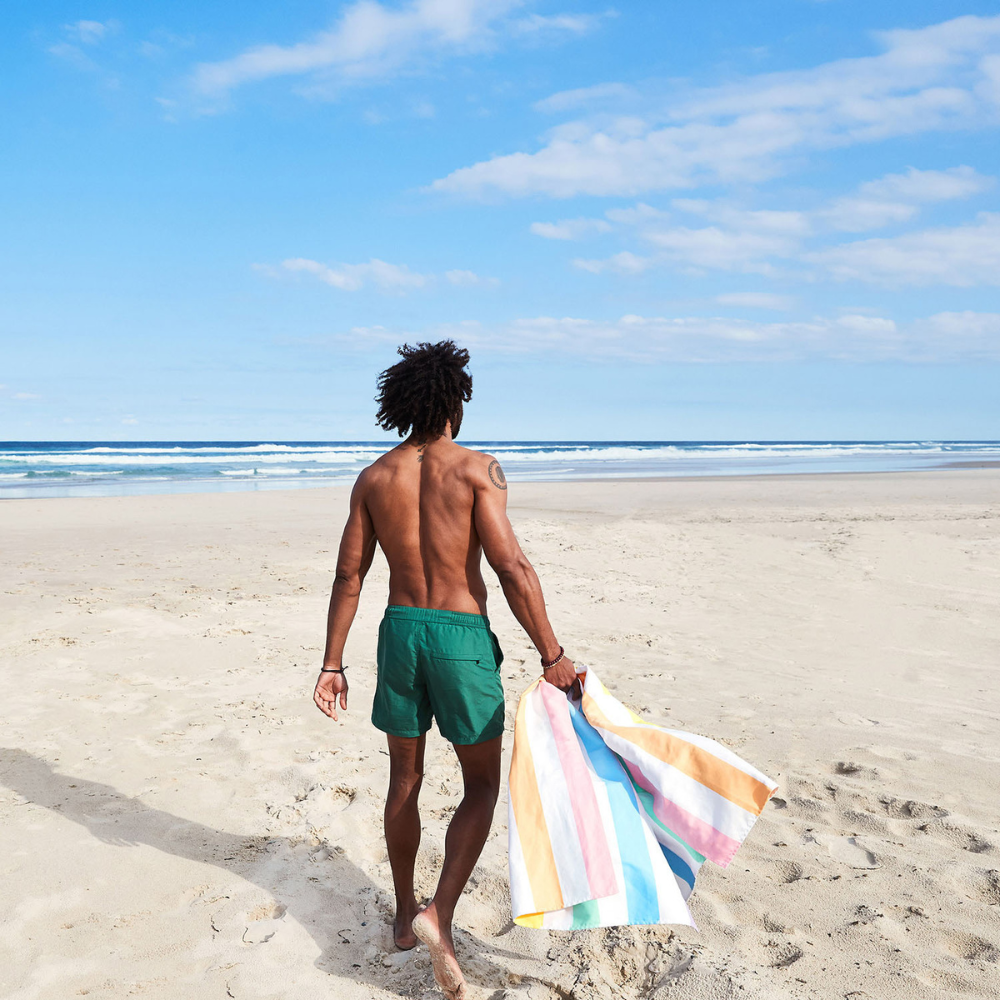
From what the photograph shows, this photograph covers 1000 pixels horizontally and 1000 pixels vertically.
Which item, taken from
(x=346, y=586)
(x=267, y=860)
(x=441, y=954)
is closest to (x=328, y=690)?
(x=346, y=586)

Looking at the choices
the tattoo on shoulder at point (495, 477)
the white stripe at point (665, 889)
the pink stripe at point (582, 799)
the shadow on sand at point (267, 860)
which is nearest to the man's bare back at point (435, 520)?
the tattoo on shoulder at point (495, 477)

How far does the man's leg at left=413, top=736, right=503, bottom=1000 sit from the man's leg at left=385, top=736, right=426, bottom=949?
7.5 inches

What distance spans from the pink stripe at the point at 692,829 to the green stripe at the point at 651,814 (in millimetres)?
13

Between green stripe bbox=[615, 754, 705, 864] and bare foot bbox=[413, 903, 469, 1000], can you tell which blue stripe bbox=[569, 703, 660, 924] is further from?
bare foot bbox=[413, 903, 469, 1000]

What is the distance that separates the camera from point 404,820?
2906mm

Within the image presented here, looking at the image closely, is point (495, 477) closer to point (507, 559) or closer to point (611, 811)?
point (507, 559)

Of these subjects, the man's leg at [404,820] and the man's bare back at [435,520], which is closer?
the man's bare back at [435,520]

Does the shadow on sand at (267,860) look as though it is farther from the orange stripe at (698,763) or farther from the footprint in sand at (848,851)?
the footprint in sand at (848,851)

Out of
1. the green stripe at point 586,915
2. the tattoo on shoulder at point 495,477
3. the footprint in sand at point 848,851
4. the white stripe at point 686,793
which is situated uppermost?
the tattoo on shoulder at point 495,477

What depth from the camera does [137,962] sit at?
282 cm

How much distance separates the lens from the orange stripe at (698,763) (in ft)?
8.72

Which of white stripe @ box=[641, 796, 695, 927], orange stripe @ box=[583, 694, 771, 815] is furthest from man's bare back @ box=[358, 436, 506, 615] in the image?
white stripe @ box=[641, 796, 695, 927]

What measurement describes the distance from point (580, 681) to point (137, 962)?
1.80 metres

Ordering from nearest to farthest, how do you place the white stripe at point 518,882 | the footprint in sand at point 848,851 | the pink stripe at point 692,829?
1. the white stripe at point 518,882
2. the pink stripe at point 692,829
3. the footprint in sand at point 848,851
